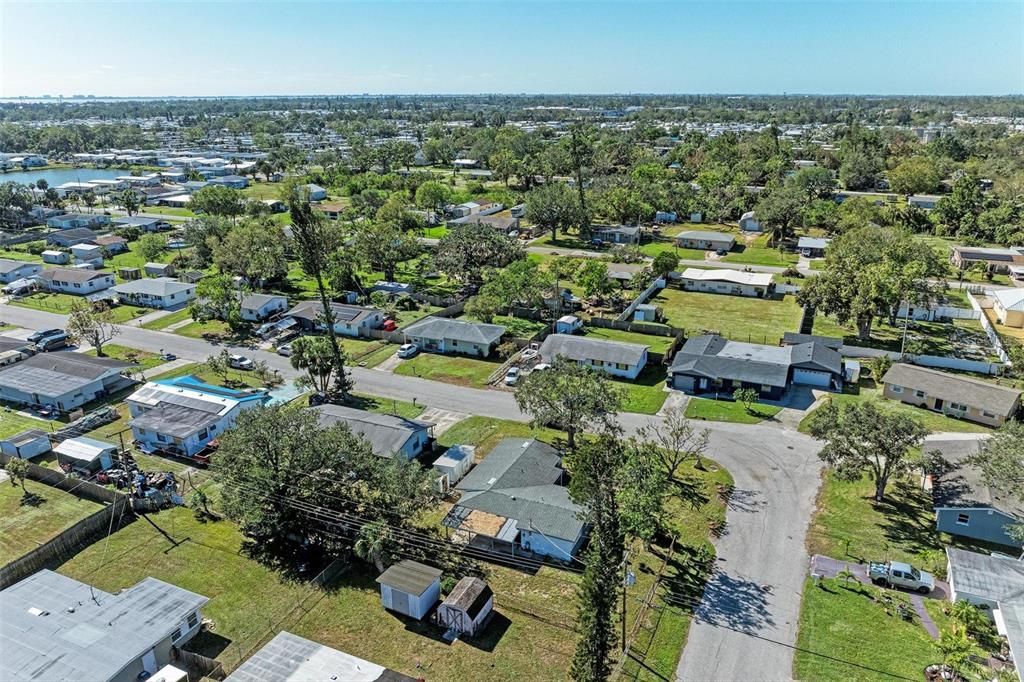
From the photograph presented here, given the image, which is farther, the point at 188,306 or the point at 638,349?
the point at 188,306

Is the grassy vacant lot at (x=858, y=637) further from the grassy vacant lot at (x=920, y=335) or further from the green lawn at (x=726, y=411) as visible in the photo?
→ the grassy vacant lot at (x=920, y=335)

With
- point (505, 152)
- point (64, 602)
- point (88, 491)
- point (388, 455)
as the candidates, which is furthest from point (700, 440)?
point (505, 152)

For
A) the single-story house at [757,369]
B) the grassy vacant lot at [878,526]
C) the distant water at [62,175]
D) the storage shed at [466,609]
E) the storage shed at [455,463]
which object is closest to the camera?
the storage shed at [466,609]

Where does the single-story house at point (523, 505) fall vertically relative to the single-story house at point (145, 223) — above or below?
below

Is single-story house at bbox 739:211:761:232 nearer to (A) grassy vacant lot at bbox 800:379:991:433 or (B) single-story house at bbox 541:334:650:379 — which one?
(A) grassy vacant lot at bbox 800:379:991:433

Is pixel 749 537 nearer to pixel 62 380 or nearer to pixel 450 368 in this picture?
pixel 450 368

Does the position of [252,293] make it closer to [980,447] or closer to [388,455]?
[388,455]

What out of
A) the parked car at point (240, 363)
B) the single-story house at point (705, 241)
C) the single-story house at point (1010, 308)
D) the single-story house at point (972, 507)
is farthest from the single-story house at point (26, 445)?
the single-story house at point (1010, 308)

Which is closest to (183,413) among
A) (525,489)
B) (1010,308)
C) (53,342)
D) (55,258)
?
(525,489)
